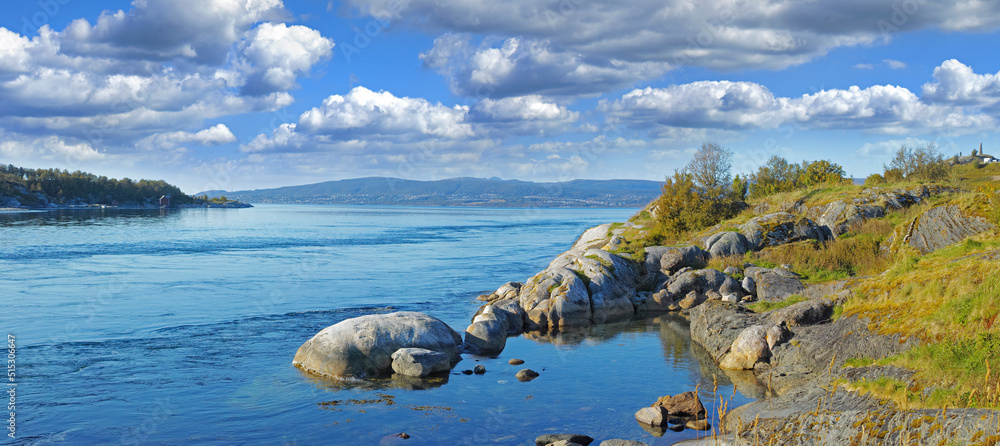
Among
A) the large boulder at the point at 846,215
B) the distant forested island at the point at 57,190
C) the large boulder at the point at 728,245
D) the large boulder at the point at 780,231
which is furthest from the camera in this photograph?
the distant forested island at the point at 57,190

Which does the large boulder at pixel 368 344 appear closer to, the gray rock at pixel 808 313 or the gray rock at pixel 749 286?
the gray rock at pixel 808 313

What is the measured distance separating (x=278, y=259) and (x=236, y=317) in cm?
2558

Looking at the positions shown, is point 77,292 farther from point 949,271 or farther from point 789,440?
point 949,271

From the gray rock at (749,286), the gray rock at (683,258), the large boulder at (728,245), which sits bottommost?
the gray rock at (749,286)

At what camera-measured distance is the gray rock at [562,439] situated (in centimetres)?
1220

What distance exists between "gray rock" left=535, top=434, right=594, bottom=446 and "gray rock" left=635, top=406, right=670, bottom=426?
65.6 inches

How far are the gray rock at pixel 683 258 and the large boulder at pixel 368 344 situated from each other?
46.4 feet

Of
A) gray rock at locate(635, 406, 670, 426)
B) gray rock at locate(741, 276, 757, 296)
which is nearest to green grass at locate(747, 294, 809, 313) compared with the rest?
gray rock at locate(741, 276, 757, 296)

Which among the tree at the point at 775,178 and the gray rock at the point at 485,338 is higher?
the tree at the point at 775,178

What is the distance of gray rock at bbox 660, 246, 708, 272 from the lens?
2984 cm

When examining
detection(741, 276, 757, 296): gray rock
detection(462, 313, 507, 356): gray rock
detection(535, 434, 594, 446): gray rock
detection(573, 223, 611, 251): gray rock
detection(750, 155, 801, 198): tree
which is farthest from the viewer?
detection(750, 155, 801, 198): tree

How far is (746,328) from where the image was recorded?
18281mm

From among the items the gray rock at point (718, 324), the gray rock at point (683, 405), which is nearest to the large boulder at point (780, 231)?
the gray rock at point (718, 324)

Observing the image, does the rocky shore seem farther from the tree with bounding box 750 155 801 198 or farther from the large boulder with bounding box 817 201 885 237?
the tree with bounding box 750 155 801 198
